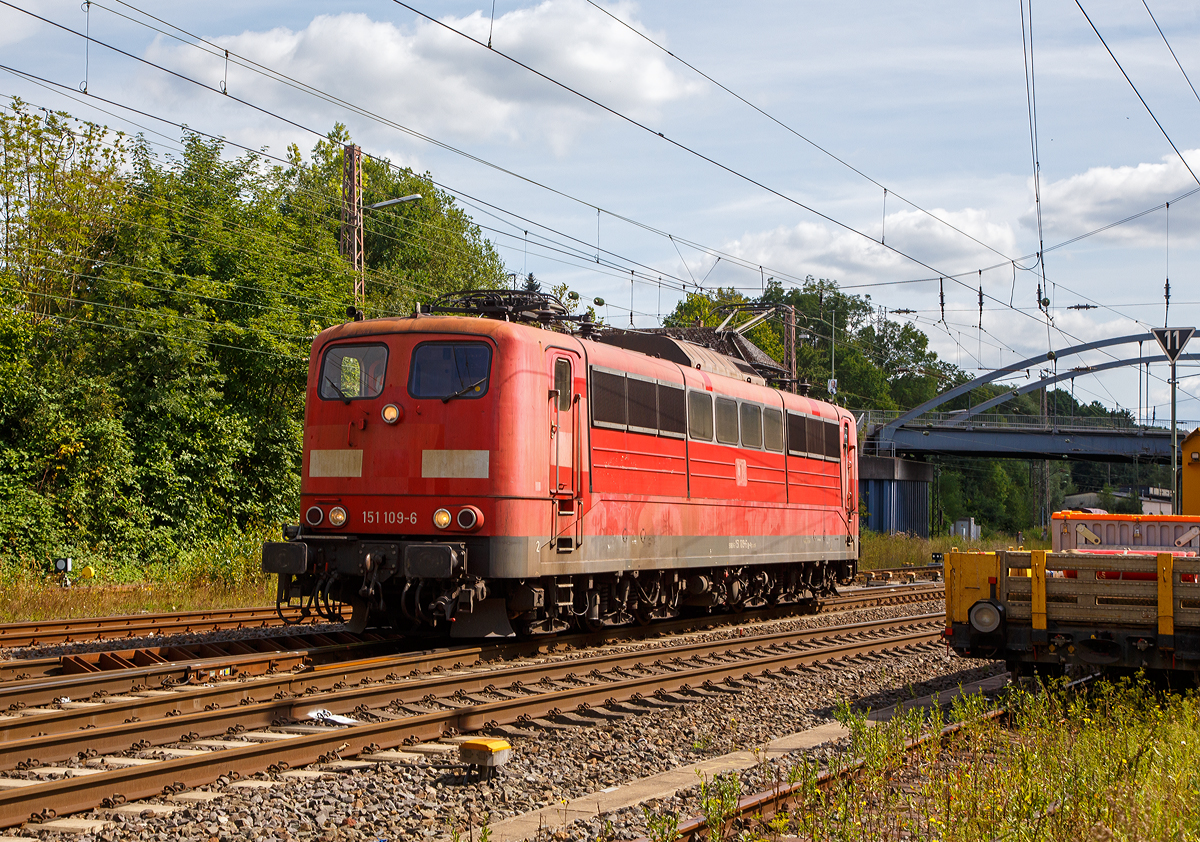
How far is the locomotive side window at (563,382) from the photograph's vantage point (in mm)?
12484

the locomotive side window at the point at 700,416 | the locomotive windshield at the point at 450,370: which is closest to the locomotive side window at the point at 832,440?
the locomotive side window at the point at 700,416

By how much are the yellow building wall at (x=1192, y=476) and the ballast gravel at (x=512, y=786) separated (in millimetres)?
4847

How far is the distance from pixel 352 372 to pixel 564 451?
98.6 inches

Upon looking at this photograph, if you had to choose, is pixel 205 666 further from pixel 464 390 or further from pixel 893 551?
pixel 893 551

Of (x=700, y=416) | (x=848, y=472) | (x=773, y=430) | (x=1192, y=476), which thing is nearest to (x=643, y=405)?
(x=700, y=416)

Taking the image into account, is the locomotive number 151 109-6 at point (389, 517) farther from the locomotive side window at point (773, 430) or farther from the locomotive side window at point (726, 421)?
the locomotive side window at point (773, 430)

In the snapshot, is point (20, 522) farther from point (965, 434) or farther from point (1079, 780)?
point (965, 434)

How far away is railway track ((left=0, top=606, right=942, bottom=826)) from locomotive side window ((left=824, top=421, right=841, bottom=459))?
7.52 m

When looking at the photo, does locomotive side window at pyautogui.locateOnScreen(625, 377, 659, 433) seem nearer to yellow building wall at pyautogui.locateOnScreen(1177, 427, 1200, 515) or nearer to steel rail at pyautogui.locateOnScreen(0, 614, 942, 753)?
steel rail at pyautogui.locateOnScreen(0, 614, 942, 753)

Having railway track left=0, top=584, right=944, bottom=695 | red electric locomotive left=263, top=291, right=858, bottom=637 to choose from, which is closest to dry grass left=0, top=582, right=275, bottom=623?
railway track left=0, top=584, right=944, bottom=695

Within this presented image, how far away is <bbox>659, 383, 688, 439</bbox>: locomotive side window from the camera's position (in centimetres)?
1436

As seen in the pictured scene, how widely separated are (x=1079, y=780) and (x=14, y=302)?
23.9 metres

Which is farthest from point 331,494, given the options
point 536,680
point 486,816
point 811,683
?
point 486,816

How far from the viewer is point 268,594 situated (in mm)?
18656
